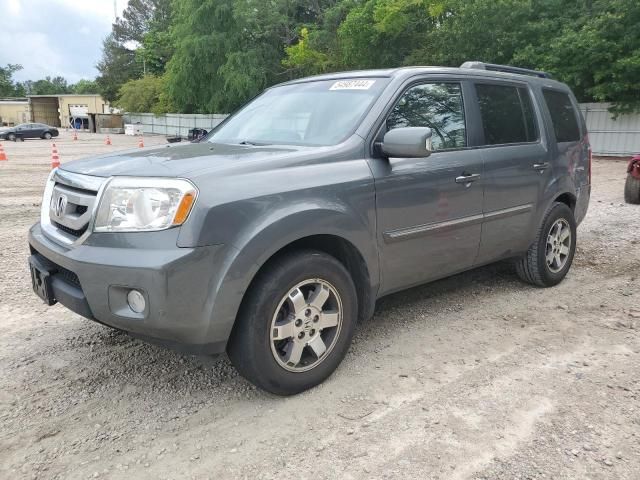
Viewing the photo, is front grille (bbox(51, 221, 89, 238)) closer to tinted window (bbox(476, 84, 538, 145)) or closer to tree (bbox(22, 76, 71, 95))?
tinted window (bbox(476, 84, 538, 145))

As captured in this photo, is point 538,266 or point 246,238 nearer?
point 246,238

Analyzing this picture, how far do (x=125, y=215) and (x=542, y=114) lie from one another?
371cm

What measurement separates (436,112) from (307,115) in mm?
924

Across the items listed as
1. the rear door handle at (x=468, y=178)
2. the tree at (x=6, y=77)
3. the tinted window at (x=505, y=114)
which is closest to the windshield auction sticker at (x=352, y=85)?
the rear door handle at (x=468, y=178)

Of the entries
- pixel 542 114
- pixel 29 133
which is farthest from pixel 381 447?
pixel 29 133

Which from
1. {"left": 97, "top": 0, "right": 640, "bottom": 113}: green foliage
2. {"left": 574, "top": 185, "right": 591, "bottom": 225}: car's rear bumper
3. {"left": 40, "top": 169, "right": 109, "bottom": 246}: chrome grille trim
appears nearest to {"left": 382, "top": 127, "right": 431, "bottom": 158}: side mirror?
{"left": 40, "top": 169, "right": 109, "bottom": 246}: chrome grille trim

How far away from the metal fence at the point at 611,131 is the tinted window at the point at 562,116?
16.9 metres

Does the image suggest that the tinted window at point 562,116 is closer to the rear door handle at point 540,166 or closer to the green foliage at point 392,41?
the rear door handle at point 540,166

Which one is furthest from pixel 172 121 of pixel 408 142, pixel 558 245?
pixel 408 142

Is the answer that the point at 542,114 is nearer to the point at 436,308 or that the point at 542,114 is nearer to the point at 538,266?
the point at 538,266

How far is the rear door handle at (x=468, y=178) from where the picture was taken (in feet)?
12.2

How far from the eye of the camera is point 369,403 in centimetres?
290

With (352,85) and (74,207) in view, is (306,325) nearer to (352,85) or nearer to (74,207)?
(74,207)

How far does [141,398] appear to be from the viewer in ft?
9.70
